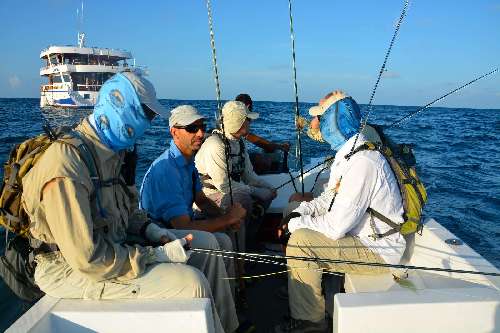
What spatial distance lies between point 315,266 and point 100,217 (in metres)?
1.48

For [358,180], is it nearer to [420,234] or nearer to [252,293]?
[420,234]

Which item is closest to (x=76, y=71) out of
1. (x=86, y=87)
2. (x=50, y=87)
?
(x=86, y=87)

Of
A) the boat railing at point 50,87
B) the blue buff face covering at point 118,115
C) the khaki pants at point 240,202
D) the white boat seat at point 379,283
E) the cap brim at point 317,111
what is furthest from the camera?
the boat railing at point 50,87

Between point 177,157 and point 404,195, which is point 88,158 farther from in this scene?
point 404,195

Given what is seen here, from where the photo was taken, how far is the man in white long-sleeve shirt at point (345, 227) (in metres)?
2.66

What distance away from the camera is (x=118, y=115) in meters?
2.29

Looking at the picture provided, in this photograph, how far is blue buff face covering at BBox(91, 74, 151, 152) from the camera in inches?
89.8

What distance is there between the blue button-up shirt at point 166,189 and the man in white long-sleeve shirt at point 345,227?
93 centimetres

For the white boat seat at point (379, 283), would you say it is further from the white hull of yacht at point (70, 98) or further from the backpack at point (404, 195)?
the white hull of yacht at point (70, 98)

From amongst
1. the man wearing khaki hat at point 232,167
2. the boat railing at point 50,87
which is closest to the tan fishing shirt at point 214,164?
the man wearing khaki hat at point 232,167

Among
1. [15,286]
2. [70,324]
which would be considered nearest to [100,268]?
[70,324]

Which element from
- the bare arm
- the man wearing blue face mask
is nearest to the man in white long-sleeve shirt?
the bare arm

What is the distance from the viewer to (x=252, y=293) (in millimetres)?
3811

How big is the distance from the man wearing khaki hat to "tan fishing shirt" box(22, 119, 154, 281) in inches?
74.3
